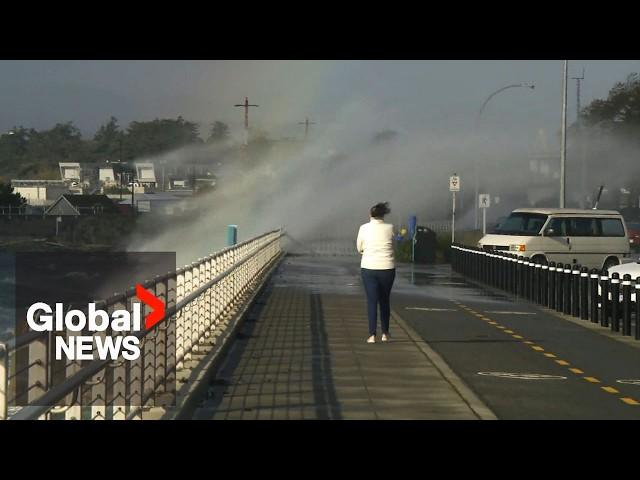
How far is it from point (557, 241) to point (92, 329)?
1230 inches

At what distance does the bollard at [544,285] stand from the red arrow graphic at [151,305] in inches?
Answer: 754

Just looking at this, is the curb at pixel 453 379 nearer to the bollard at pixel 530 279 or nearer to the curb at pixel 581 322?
the curb at pixel 581 322

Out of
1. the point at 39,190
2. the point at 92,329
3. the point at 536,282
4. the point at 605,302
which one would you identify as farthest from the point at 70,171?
the point at 92,329

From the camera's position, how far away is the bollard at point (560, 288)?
30094 mm

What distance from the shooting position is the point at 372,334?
21406 millimetres

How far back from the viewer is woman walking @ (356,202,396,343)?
820 inches

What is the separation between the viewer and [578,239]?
40062mm

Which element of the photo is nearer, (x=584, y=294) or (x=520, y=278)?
(x=584, y=294)

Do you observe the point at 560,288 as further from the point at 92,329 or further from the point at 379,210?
the point at 92,329

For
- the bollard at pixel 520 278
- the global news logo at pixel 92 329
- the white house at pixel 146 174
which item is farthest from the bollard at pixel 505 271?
the white house at pixel 146 174

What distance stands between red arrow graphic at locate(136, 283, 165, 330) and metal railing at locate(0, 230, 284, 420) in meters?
0.08

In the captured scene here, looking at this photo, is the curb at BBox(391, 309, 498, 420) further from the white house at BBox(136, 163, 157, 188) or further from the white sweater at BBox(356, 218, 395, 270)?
the white house at BBox(136, 163, 157, 188)
